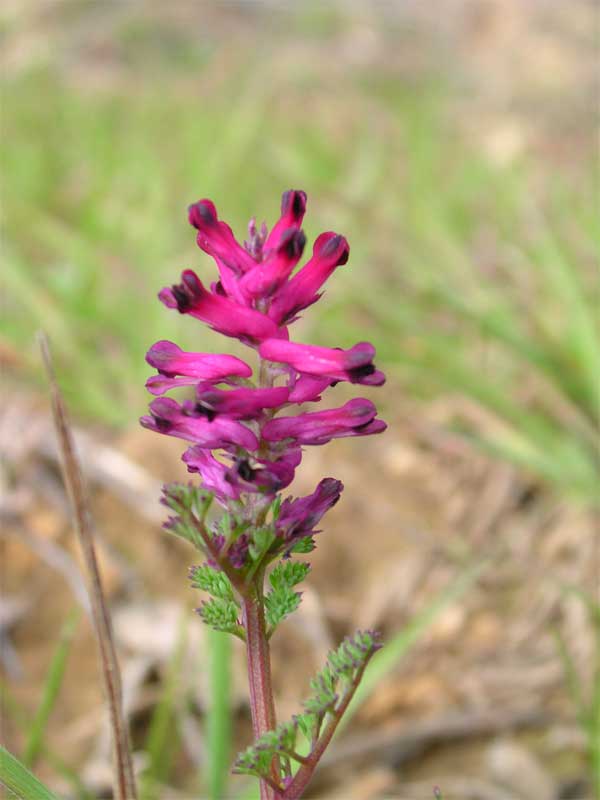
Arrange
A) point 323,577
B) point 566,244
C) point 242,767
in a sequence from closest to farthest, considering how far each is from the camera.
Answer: point 242,767 → point 323,577 → point 566,244

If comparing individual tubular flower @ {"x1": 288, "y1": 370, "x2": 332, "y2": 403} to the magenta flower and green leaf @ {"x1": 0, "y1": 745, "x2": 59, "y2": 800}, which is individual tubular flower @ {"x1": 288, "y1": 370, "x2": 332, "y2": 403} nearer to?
the magenta flower

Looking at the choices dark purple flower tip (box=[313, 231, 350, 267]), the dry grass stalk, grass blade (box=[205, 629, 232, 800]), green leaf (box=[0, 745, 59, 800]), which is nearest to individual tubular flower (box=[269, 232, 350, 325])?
dark purple flower tip (box=[313, 231, 350, 267])

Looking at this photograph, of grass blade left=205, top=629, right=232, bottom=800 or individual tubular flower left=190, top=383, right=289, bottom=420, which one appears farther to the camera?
grass blade left=205, top=629, right=232, bottom=800

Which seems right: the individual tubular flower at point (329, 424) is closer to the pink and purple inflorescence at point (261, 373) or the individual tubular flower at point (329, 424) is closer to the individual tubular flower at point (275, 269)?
the pink and purple inflorescence at point (261, 373)

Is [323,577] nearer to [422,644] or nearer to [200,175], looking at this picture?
[422,644]

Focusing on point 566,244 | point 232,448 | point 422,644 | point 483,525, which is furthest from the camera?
point 566,244

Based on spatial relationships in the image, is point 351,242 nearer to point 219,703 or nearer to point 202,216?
point 219,703

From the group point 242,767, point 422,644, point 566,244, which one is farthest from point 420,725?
point 566,244
